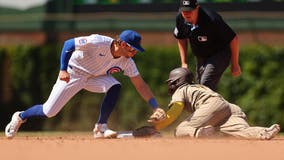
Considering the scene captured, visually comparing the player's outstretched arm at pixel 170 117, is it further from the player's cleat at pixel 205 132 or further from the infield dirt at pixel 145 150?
the infield dirt at pixel 145 150

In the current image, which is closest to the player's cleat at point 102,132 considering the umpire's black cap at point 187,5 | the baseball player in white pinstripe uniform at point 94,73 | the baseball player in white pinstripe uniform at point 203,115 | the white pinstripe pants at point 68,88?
the baseball player in white pinstripe uniform at point 94,73

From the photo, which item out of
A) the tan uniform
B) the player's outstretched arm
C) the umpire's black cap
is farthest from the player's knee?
the umpire's black cap

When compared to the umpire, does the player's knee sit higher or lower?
lower

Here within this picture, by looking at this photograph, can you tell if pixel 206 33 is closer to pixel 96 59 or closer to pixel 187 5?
pixel 187 5

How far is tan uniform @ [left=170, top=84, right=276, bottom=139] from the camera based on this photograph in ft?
30.2

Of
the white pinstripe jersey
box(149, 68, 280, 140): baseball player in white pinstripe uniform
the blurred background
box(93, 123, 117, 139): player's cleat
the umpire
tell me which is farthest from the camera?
the blurred background

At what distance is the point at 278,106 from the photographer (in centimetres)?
1538

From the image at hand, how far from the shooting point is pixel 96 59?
9461 millimetres

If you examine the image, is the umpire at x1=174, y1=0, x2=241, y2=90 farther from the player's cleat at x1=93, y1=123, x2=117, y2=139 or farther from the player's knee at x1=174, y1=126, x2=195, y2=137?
the player's cleat at x1=93, y1=123, x2=117, y2=139

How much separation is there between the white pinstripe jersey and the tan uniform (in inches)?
28.9

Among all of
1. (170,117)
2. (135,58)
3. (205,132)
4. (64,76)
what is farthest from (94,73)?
(135,58)

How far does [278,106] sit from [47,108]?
22.5 ft

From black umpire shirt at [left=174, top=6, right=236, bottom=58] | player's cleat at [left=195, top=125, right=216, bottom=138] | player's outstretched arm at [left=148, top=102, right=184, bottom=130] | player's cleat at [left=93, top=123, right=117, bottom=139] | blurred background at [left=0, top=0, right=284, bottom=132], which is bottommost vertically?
blurred background at [left=0, top=0, right=284, bottom=132]

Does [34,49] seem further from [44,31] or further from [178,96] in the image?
[178,96]
